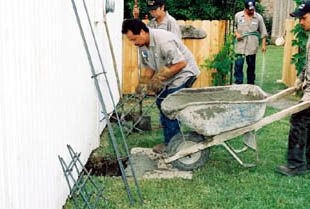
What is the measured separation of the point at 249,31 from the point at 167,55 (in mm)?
4483

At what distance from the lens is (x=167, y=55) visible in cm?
598

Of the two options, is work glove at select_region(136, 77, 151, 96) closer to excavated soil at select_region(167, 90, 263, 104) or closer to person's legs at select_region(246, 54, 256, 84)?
excavated soil at select_region(167, 90, 263, 104)

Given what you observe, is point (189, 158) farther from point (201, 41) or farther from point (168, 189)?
point (201, 41)

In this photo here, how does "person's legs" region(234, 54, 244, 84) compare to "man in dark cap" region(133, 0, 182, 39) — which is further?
"person's legs" region(234, 54, 244, 84)

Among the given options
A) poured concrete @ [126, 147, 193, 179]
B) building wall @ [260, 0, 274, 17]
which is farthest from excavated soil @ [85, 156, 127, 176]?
building wall @ [260, 0, 274, 17]

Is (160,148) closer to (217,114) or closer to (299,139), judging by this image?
(217,114)

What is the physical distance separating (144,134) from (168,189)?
243cm

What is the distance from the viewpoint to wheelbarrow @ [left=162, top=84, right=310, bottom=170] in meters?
5.36

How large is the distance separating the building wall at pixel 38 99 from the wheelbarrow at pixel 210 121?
1034 millimetres

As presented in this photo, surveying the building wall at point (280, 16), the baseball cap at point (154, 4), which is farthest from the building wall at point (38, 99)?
the building wall at point (280, 16)

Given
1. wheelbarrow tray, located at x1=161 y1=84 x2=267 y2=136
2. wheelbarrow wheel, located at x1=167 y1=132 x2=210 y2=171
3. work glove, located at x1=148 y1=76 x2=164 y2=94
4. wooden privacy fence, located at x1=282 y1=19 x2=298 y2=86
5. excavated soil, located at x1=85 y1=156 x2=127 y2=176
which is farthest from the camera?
wooden privacy fence, located at x1=282 y1=19 x2=298 y2=86

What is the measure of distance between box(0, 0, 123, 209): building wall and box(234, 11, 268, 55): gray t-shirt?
4923mm

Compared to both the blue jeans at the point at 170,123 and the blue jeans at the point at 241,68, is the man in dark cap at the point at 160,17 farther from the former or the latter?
the blue jeans at the point at 241,68

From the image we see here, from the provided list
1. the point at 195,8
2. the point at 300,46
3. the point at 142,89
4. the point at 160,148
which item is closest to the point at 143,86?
the point at 142,89
